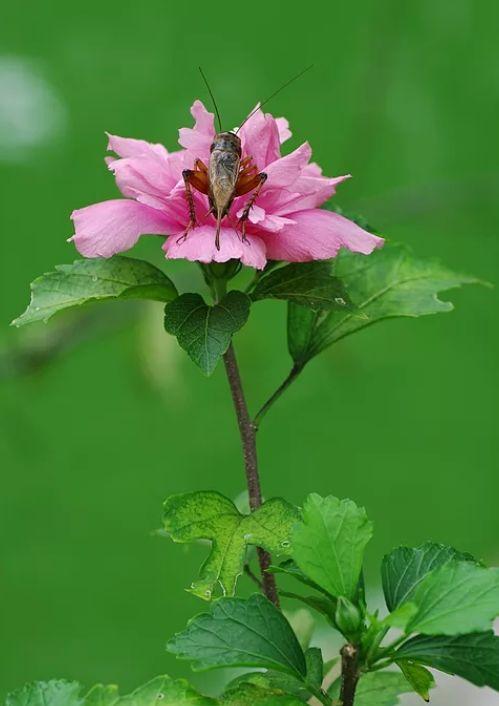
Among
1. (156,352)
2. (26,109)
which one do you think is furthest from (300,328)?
(26,109)

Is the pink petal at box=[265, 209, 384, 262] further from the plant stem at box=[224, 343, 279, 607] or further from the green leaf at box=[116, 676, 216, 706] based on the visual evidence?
the green leaf at box=[116, 676, 216, 706]

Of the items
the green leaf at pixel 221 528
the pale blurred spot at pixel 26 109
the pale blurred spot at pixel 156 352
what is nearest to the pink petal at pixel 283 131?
the green leaf at pixel 221 528

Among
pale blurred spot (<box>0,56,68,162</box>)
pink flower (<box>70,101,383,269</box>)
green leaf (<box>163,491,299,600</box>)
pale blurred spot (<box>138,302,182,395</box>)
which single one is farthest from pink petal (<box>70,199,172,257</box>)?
pale blurred spot (<box>0,56,68,162</box>)

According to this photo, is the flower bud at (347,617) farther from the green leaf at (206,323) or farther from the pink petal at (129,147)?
the pink petal at (129,147)

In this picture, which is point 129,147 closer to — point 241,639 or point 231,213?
point 231,213

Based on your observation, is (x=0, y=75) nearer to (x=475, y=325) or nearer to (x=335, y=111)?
(x=335, y=111)
